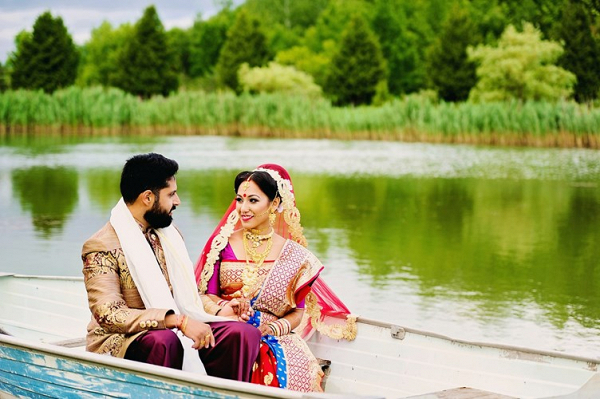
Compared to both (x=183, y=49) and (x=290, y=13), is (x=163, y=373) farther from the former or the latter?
(x=290, y=13)

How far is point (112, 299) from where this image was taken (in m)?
3.62

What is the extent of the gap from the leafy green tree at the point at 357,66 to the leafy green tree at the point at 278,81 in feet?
3.53

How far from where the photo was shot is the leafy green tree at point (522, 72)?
35500 millimetres

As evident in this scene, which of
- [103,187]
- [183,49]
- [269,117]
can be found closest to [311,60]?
[183,49]

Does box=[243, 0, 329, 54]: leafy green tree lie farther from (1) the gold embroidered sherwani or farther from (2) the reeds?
(1) the gold embroidered sherwani

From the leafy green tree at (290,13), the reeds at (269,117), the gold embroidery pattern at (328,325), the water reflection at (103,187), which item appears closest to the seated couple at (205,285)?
the gold embroidery pattern at (328,325)

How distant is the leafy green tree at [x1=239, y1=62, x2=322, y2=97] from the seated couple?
132ft

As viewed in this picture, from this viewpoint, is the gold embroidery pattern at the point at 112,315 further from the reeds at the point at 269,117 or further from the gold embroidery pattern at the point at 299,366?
the reeds at the point at 269,117

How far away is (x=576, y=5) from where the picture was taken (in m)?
38.5

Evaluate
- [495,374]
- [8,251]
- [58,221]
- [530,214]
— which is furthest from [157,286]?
[530,214]

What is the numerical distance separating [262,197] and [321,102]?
87.0ft

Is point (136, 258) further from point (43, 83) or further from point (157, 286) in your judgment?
point (43, 83)

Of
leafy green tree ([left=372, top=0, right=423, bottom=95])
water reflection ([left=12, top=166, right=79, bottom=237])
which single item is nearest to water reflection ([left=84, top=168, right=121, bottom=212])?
water reflection ([left=12, top=166, right=79, bottom=237])

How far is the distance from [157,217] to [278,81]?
1637 inches
